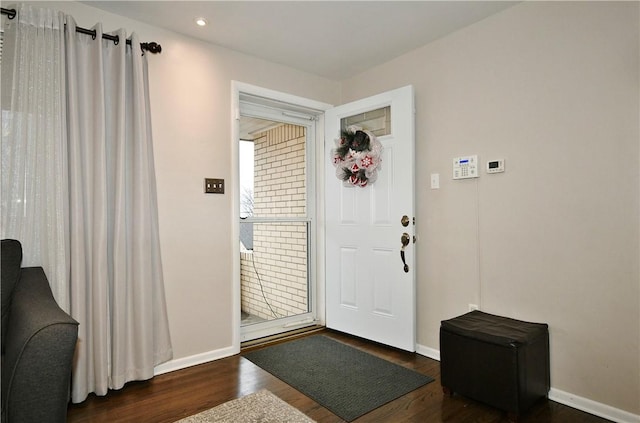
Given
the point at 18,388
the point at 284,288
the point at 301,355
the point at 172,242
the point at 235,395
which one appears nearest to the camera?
the point at 18,388

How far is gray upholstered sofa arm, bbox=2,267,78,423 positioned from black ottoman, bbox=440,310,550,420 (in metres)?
1.88

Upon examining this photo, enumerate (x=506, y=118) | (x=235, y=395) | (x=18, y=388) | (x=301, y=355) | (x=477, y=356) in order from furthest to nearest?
(x=301, y=355)
(x=506, y=118)
(x=235, y=395)
(x=477, y=356)
(x=18, y=388)

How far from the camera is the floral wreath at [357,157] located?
3043mm

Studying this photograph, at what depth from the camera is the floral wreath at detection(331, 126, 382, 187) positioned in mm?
3043

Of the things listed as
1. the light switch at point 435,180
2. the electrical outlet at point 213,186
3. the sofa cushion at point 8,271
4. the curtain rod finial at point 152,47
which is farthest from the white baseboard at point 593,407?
the curtain rod finial at point 152,47

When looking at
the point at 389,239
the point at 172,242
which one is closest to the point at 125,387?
the point at 172,242

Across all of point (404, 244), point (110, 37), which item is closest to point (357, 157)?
point (404, 244)

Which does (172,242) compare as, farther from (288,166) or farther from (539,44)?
(539,44)

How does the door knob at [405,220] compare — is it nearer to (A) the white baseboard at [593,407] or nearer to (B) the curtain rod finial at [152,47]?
(A) the white baseboard at [593,407]

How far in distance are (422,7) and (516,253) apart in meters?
1.65

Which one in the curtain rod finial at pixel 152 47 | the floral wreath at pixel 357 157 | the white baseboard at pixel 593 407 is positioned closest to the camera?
the white baseboard at pixel 593 407

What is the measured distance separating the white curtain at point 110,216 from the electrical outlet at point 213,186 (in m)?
0.40

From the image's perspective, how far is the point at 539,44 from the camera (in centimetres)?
225

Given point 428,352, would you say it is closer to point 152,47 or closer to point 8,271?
point 8,271
